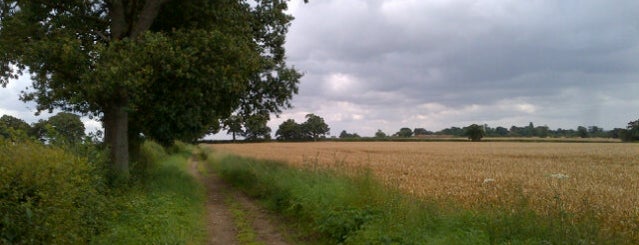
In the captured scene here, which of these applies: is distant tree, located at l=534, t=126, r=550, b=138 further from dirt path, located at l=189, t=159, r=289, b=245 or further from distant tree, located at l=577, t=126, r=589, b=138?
dirt path, located at l=189, t=159, r=289, b=245

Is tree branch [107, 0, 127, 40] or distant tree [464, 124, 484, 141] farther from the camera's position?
distant tree [464, 124, 484, 141]

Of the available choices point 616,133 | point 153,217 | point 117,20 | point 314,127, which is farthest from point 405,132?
point 153,217

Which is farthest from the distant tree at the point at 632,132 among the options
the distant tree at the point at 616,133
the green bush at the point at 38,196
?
the green bush at the point at 38,196

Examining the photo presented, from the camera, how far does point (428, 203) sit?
1072 centimetres

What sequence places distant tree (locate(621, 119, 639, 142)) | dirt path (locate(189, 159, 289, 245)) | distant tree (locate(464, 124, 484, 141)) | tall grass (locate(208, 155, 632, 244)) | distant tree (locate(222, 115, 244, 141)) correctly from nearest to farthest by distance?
tall grass (locate(208, 155, 632, 244)) → dirt path (locate(189, 159, 289, 245)) → distant tree (locate(222, 115, 244, 141)) → distant tree (locate(621, 119, 639, 142)) → distant tree (locate(464, 124, 484, 141))

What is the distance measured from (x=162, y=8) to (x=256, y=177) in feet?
26.6

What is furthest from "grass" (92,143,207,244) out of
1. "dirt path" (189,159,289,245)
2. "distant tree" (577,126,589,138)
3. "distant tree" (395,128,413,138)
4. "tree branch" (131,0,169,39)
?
"distant tree" (395,128,413,138)

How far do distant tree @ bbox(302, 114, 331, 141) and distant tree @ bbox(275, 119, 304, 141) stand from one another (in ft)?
6.15

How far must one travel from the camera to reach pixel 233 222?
566 inches

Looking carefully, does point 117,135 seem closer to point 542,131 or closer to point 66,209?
point 66,209

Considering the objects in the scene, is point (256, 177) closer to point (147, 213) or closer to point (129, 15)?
point (129, 15)

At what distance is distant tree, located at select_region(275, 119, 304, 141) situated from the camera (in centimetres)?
13404

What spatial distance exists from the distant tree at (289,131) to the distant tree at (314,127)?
6.15 ft

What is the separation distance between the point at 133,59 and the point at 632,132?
90138 millimetres
